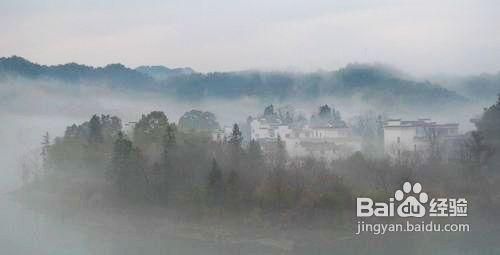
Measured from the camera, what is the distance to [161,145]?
5.89 metres

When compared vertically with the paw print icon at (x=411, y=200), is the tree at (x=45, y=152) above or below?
above

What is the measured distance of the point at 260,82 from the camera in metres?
9.97

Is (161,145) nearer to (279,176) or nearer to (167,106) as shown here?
(279,176)

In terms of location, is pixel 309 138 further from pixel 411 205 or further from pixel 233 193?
pixel 411 205

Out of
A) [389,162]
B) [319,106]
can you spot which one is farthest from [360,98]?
[389,162]

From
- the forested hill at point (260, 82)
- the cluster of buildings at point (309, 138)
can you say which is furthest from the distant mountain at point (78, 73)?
the cluster of buildings at point (309, 138)

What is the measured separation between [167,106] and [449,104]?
158 inches

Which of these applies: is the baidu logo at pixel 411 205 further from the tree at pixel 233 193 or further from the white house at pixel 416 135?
the white house at pixel 416 135

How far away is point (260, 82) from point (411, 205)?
5.50 meters

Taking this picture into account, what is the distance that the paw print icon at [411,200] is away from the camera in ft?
15.2

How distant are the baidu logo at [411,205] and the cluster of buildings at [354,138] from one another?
3.25ft

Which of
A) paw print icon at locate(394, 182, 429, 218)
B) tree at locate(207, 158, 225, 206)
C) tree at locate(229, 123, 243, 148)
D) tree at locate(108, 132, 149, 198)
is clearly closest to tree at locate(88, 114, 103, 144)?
tree at locate(108, 132, 149, 198)

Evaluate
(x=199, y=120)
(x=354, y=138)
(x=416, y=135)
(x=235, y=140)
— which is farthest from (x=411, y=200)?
(x=199, y=120)

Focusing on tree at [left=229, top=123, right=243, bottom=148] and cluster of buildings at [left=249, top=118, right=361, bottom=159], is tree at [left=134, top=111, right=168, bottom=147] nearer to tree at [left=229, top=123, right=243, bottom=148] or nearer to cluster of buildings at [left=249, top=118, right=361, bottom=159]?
tree at [left=229, top=123, right=243, bottom=148]
